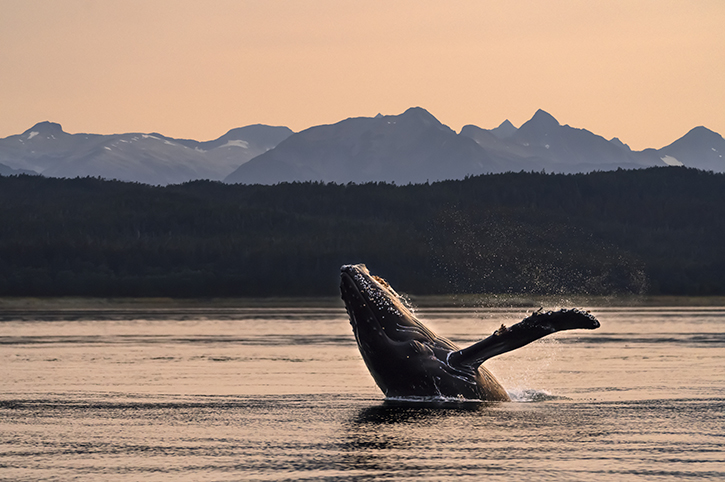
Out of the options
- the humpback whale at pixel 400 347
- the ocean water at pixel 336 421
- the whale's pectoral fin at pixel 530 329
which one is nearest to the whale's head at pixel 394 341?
the humpback whale at pixel 400 347

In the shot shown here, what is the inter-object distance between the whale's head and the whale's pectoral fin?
1.05m

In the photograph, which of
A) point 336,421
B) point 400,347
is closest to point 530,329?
point 400,347

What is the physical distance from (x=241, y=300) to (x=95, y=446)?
149 meters

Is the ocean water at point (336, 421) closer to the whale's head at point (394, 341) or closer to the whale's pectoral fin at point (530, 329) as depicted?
the whale's head at point (394, 341)

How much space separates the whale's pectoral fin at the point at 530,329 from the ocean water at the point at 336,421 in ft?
5.87

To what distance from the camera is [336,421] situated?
91.0 feet

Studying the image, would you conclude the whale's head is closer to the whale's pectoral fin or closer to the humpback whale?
the humpback whale

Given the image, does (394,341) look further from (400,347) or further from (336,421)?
(336,421)

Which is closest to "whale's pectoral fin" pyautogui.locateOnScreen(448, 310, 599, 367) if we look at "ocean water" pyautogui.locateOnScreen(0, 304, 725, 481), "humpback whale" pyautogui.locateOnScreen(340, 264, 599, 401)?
"humpback whale" pyautogui.locateOnScreen(340, 264, 599, 401)

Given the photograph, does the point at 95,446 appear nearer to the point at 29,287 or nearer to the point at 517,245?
the point at 29,287

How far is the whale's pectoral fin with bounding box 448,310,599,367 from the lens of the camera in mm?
24500

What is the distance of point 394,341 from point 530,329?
409 centimetres

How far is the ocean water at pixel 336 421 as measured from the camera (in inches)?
862

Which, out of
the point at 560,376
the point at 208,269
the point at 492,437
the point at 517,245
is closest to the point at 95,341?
the point at 560,376
